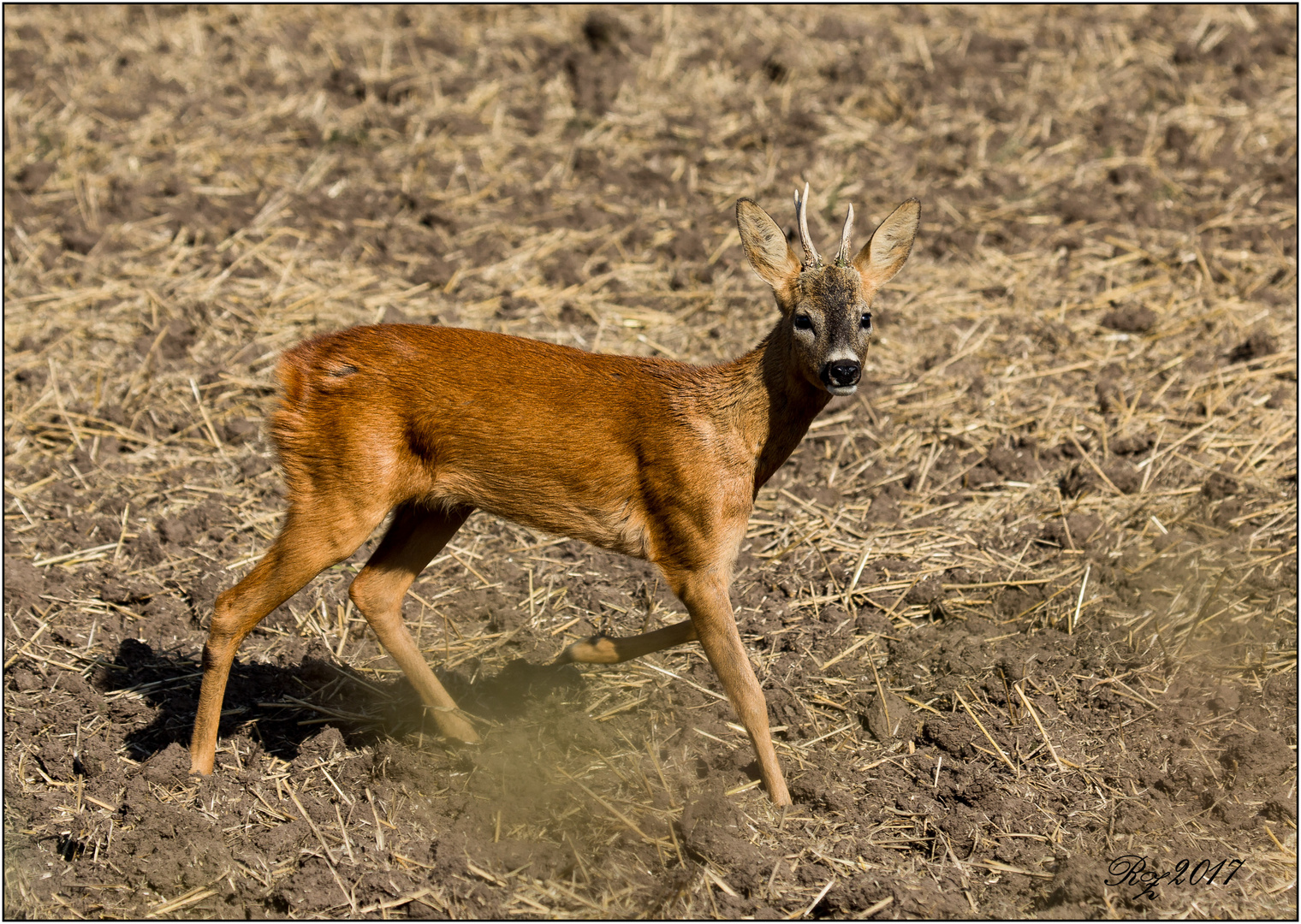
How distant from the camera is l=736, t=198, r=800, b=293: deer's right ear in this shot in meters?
5.29

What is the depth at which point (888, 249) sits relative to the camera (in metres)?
5.49

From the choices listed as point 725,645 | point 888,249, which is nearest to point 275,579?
point 725,645

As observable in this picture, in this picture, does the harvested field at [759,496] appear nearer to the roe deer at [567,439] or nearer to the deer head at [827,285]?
the roe deer at [567,439]

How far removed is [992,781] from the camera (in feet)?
18.3

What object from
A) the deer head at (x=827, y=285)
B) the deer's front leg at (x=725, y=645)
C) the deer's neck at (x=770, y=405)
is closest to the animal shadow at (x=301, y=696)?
the deer's front leg at (x=725, y=645)

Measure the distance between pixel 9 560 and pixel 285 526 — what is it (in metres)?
2.44

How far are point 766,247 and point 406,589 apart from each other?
2312 mm

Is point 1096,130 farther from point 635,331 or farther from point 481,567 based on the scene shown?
point 481,567

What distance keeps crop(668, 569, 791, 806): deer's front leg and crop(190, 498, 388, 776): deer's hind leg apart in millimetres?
1388

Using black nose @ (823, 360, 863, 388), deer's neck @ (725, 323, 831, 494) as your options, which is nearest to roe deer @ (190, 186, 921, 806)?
deer's neck @ (725, 323, 831, 494)

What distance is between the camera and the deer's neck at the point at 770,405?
541 cm

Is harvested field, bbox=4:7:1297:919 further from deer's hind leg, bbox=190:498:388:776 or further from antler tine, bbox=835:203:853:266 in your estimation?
antler tine, bbox=835:203:853:266

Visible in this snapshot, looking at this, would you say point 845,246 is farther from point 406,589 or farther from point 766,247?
point 406,589

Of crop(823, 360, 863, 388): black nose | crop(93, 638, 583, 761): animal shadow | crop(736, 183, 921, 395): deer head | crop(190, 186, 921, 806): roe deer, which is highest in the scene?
crop(736, 183, 921, 395): deer head
